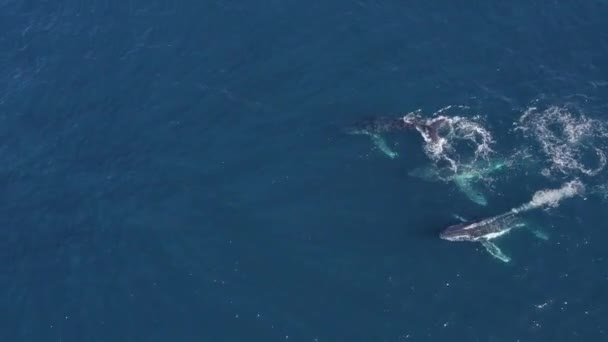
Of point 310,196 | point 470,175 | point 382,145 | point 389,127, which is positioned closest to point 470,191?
point 470,175

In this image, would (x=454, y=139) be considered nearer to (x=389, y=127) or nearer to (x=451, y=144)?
(x=451, y=144)

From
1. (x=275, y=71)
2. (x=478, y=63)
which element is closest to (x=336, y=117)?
(x=275, y=71)

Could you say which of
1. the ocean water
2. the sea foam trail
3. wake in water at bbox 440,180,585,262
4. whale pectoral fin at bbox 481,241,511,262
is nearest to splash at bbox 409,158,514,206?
the ocean water

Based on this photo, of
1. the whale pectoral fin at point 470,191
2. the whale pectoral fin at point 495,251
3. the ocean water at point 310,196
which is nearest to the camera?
the ocean water at point 310,196

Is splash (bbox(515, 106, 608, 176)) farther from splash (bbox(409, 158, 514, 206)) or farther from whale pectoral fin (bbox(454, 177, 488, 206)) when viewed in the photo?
whale pectoral fin (bbox(454, 177, 488, 206))

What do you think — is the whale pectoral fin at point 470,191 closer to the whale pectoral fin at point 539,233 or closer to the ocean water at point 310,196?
the ocean water at point 310,196

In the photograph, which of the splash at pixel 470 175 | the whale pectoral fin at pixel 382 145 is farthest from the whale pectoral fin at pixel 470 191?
the whale pectoral fin at pixel 382 145
